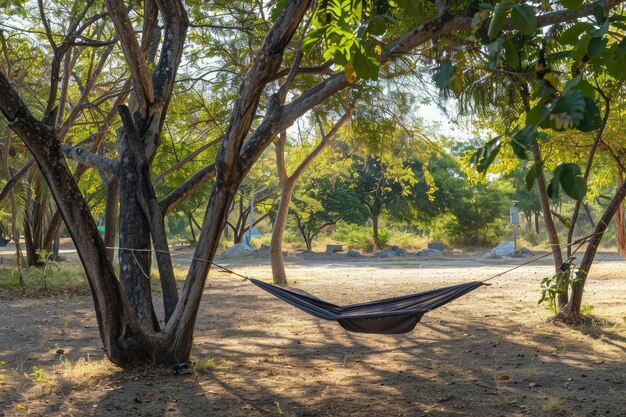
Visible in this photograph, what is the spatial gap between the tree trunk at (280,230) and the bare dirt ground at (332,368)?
286cm

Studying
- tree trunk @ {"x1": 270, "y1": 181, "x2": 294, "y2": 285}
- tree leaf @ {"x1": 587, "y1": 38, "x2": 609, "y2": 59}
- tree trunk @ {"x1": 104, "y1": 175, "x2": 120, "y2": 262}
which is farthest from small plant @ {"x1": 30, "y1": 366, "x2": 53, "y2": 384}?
tree trunk @ {"x1": 270, "y1": 181, "x2": 294, "y2": 285}

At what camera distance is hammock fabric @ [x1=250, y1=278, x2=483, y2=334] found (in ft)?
14.6

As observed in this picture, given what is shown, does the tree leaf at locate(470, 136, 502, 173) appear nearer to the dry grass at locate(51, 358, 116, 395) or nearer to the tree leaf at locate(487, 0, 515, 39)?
the tree leaf at locate(487, 0, 515, 39)

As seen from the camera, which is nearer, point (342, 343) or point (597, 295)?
point (342, 343)

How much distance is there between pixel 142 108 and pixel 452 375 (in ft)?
9.60

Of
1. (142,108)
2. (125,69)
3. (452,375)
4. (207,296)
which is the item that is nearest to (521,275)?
(207,296)

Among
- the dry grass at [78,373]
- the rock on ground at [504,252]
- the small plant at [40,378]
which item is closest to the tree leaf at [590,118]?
A: the dry grass at [78,373]

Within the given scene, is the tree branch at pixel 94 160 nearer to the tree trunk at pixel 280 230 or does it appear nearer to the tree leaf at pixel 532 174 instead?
the tree leaf at pixel 532 174

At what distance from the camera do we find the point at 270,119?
190 inches

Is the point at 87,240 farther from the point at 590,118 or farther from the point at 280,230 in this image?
the point at 280,230

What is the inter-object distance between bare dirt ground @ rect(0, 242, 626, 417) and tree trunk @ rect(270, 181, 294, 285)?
113 inches

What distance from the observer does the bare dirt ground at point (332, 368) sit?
4.15m

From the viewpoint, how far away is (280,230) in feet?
39.6

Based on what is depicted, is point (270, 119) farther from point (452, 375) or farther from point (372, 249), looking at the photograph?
point (372, 249)
